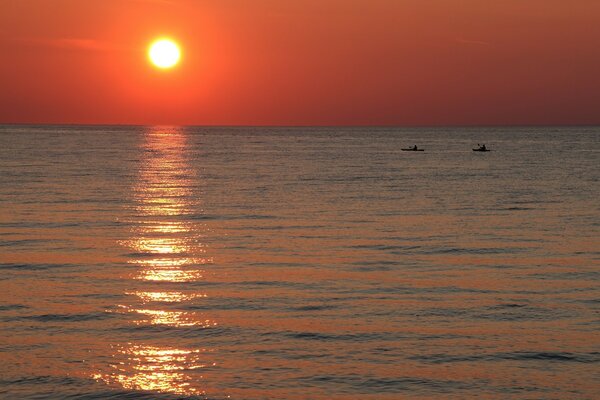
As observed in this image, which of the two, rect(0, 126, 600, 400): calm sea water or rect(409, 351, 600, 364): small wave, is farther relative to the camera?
rect(409, 351, 600, 364): small wave

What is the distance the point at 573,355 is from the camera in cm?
1803

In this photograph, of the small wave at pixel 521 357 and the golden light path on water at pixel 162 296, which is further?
the small wave at pixel 521 357

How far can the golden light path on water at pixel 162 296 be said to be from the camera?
16.7m

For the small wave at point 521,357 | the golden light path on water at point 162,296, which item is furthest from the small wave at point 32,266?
the small wave at point 521,357

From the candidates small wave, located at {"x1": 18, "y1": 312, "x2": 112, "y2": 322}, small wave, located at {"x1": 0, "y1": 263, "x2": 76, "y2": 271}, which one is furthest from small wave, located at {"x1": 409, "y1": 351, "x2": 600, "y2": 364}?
small wave, located at {"x1": 0, "y1": 263, "x2": 76, "y2": 271}

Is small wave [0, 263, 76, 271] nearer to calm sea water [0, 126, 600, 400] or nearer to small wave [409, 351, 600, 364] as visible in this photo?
calm sea water [0, 126, 600, 400]

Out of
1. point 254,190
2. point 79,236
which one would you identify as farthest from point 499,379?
point 254,190

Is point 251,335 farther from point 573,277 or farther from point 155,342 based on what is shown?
point 573,277

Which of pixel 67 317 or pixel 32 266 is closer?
pixel 67 317

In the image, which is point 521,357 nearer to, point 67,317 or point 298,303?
point 298,303

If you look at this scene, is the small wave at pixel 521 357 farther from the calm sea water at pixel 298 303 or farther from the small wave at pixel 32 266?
the small wave at pixel 32 266

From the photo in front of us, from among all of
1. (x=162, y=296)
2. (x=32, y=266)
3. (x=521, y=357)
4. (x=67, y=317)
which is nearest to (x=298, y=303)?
(x=162, y=296)

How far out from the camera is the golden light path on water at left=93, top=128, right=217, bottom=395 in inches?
657

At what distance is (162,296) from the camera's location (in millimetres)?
23531
